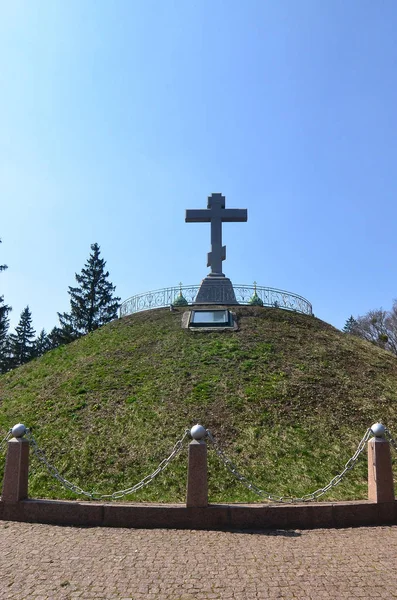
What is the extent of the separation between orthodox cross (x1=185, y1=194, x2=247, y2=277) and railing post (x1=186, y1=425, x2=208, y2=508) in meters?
14.5

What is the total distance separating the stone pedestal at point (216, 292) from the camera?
19.9 m

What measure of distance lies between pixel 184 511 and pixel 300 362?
8.22 metres

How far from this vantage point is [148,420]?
1062 cm

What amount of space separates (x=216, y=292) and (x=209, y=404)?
929 centimetres

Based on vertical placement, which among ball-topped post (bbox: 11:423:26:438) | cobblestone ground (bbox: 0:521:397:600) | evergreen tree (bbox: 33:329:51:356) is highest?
evergreen tree (bbox: 33:329:51:356)

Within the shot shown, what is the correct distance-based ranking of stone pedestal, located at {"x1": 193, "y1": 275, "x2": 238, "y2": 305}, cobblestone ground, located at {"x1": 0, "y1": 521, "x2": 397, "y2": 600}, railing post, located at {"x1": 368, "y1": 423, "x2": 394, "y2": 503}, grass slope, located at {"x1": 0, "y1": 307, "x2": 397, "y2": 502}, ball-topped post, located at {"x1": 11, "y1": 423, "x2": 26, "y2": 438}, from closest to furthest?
1. cobblestone ground, located at {"x1": 0, "y1": 521, "x2": 397, "y2": 600}
2. railing post, located at {"x1": 368, "y1": 423, "x2": 394, "y2": 503}
3. ball-topped post, located at {"x1": 11, "y1": 423, "x2": 26, "y2": 438}
4. grass slope, located at {"x1": 0, "y1": 307, "x2": 397, "y2": 502}
5. stone pedestal, located at {"x1": 193, "y1": 275, "x2": 238, "y2": 305}

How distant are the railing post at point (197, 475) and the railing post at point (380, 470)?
2.69 metres

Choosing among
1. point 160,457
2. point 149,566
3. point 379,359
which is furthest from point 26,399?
point 379,359

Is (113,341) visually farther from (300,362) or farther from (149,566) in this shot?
(149,566)

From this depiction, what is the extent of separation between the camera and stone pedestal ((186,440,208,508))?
663 cm

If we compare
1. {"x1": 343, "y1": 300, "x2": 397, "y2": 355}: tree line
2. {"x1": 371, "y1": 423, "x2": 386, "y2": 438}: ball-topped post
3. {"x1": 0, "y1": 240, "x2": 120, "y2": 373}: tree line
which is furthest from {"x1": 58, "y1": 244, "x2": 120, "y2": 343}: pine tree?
{"x1": 371, "y1": 423, "x2": 386, "y2": 438}: ball-topped post

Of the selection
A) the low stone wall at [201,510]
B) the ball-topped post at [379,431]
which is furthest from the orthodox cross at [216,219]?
the low stone wall at [201,510]

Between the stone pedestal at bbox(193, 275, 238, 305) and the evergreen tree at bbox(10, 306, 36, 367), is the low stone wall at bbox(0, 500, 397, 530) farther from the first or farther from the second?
the evergreen tree at bbox(10, 306, 36, 367)

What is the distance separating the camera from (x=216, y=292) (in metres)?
20.1
